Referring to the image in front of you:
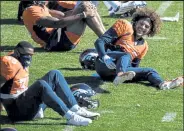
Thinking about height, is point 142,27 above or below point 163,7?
above

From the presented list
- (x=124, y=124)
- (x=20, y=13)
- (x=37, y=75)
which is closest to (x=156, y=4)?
(x=20, y=13)

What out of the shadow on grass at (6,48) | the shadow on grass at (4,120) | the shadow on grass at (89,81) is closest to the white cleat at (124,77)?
the shadow on grass at (89,81)

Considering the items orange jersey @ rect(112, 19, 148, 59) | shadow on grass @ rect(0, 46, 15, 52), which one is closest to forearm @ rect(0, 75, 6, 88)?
orange jersey @ rect(112, 19, 148, 59)

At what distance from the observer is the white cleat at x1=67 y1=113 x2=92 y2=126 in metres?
9.60

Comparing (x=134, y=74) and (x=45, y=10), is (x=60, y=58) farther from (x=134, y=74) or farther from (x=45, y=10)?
(x=134, y=74)

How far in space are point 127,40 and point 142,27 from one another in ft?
0.98

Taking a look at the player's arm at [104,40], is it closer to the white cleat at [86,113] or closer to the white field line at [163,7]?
the white cleat at [86,113]

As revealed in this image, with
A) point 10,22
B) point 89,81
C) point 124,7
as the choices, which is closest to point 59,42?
point 89,81

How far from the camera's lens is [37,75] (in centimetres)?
1212

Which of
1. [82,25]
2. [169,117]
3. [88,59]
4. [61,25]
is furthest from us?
[82,25]

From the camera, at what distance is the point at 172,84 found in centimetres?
1148

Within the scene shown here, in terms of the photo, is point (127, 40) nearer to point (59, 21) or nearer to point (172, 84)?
point (172, 84)

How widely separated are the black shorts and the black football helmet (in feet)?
3.21

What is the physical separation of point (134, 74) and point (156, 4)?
23.7 feet
